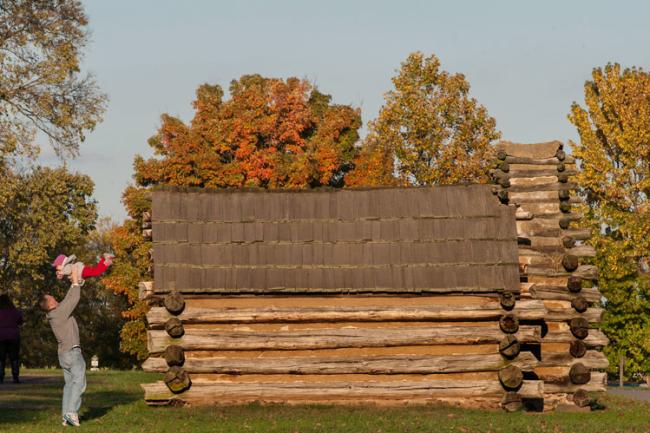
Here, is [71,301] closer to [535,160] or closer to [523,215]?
[523,215]

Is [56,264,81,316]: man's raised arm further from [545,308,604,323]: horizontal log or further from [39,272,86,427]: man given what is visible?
[545,308,604,323]: horizontal log

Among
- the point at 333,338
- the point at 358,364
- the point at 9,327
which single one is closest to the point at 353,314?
the point at 333,338

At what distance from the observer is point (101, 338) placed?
206 ft

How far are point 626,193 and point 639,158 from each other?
1729 mm

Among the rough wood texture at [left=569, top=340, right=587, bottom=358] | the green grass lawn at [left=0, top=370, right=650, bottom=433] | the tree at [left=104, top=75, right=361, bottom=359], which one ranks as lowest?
the green grass lawn at [left=0, top=370, right=650, bottom=433]

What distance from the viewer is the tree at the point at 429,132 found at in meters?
47.1

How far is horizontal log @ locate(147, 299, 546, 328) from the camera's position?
20.9 meters

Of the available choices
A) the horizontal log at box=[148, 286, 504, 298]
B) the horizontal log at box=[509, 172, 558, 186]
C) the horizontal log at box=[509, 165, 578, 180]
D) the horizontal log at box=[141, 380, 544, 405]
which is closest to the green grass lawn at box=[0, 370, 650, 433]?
the horizontal log at box=[141, 380, 544, 405]

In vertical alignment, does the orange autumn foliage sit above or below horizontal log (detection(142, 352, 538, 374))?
above

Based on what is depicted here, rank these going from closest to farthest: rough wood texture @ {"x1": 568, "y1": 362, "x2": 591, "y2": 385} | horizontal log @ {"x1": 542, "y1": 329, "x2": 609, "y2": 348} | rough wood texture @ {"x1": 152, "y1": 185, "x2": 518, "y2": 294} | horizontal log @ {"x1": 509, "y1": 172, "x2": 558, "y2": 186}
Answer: rough wood texture @ {"x1": 152, "y1": 185, "x2": 518, "y2": 294} → rough wood texture @ {"x1": 568, "y1": 362, "x2": 591, "y2": 385} → horizontal log @ {"x1": 542, "y1": 329, "x2": 609, "y2": 348} → horizontal log @ {"x1": 509, "y1": 172, "x2": 558, "y2": 186}

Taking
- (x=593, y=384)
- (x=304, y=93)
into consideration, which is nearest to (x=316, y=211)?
(x=593, y=384)

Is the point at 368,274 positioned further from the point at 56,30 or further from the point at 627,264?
the point at 627,264

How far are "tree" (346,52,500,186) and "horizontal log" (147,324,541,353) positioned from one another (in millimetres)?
26098

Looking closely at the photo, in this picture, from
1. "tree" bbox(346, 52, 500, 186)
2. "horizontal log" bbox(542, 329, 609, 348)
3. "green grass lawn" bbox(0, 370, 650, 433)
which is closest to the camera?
"green grass lawn" bbox(0, 370, 650, 433)
